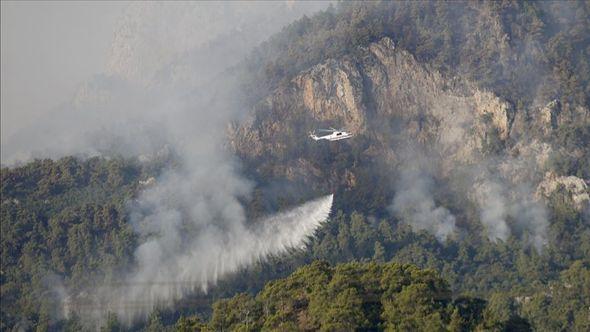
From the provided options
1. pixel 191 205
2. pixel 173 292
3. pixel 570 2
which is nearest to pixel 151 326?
pixel 173 292

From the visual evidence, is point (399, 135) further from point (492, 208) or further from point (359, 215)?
point (492, 208)

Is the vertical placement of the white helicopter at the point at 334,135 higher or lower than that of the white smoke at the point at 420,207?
higher

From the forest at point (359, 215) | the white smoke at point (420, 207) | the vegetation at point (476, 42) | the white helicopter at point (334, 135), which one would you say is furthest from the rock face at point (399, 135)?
the white helicopter at point (334, 135)

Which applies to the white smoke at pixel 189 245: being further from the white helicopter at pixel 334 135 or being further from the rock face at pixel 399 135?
the white helicopter at pixel 334 135

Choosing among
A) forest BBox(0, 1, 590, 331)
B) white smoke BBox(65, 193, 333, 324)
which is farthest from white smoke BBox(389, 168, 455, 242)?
white smoke BBox(65, 193, 333, 324)

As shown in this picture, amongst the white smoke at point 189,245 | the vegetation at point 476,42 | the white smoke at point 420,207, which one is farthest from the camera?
the vegetation at point 476,42

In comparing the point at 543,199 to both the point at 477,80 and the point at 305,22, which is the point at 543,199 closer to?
the point at 477,80

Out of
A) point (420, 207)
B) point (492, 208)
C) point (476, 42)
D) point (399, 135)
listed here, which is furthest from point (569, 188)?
point (476, 42)

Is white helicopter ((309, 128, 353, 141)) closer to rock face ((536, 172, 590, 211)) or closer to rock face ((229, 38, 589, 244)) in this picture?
rock face ((229, 38, 589, 244))
